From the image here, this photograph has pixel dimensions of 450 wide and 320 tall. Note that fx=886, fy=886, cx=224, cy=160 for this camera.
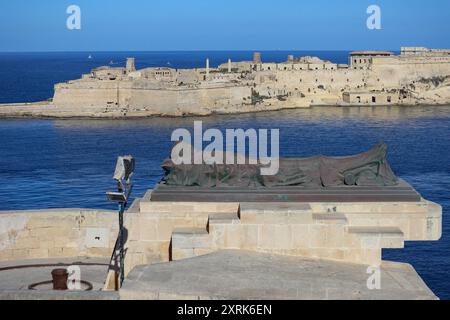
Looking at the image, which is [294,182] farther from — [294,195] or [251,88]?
[251,88]

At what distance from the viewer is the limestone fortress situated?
64625 millimetres

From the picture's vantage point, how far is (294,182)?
9.09 metres

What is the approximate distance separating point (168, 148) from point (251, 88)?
28.6 metres

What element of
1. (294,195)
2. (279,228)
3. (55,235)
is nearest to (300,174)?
(294,195)

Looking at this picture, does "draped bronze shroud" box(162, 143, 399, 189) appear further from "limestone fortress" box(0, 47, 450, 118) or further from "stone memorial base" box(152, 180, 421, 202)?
"limestone fortress" box(0, 47, 450, 118)

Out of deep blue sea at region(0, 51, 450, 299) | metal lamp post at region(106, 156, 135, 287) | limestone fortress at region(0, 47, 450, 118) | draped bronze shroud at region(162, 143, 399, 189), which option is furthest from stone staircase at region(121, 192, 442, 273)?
limestone fortress at region(0, 47, 450, 118)

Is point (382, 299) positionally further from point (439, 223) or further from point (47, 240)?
point (47, 240)

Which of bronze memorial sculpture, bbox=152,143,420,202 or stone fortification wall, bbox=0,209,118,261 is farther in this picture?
stone fortification wall, bbox=0,209,118,261

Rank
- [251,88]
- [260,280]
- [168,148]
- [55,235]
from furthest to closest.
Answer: [251,88], [168,148], [55,235], [260,280]

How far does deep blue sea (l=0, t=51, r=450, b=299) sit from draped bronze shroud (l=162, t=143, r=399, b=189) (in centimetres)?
640

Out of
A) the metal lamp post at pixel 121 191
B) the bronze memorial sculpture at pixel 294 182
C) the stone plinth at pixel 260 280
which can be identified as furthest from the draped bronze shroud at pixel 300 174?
the stone plinth at pixel 260 280

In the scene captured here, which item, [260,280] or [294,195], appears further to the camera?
[294,195]

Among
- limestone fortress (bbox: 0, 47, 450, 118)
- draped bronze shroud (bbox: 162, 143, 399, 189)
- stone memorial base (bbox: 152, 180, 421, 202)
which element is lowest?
limestone fortress (bbox: 0, 47, 450, 118)

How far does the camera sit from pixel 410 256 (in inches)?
712
